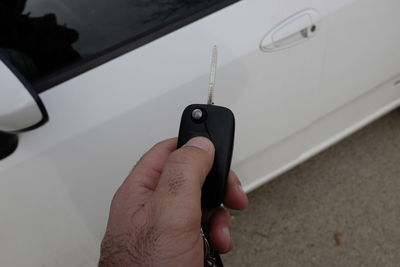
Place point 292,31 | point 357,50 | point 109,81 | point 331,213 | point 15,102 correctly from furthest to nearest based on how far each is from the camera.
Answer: point 331,213
point 357,50
point 292,31
point 109,81
point 15,102

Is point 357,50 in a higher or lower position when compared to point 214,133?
lower

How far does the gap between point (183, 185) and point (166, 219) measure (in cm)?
7

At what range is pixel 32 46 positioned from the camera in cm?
119

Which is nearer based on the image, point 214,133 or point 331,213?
point 214,133

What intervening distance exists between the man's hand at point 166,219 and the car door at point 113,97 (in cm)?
34

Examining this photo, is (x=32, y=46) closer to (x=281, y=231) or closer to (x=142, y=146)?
(x=142, y=146)

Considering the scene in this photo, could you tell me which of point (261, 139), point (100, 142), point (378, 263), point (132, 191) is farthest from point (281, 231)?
point (132, 191)

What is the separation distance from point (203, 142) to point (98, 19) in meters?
0.59

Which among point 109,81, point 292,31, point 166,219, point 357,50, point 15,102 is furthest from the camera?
point 357,50

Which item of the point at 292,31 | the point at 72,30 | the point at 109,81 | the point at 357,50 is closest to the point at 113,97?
the point at 109,81

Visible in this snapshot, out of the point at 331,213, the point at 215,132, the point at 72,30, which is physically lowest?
the point at 331,213

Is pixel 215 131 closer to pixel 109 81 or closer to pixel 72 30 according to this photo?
pixel 109 81

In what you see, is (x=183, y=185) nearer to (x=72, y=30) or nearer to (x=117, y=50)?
(x=117, y=50)

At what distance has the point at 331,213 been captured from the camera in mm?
1977
